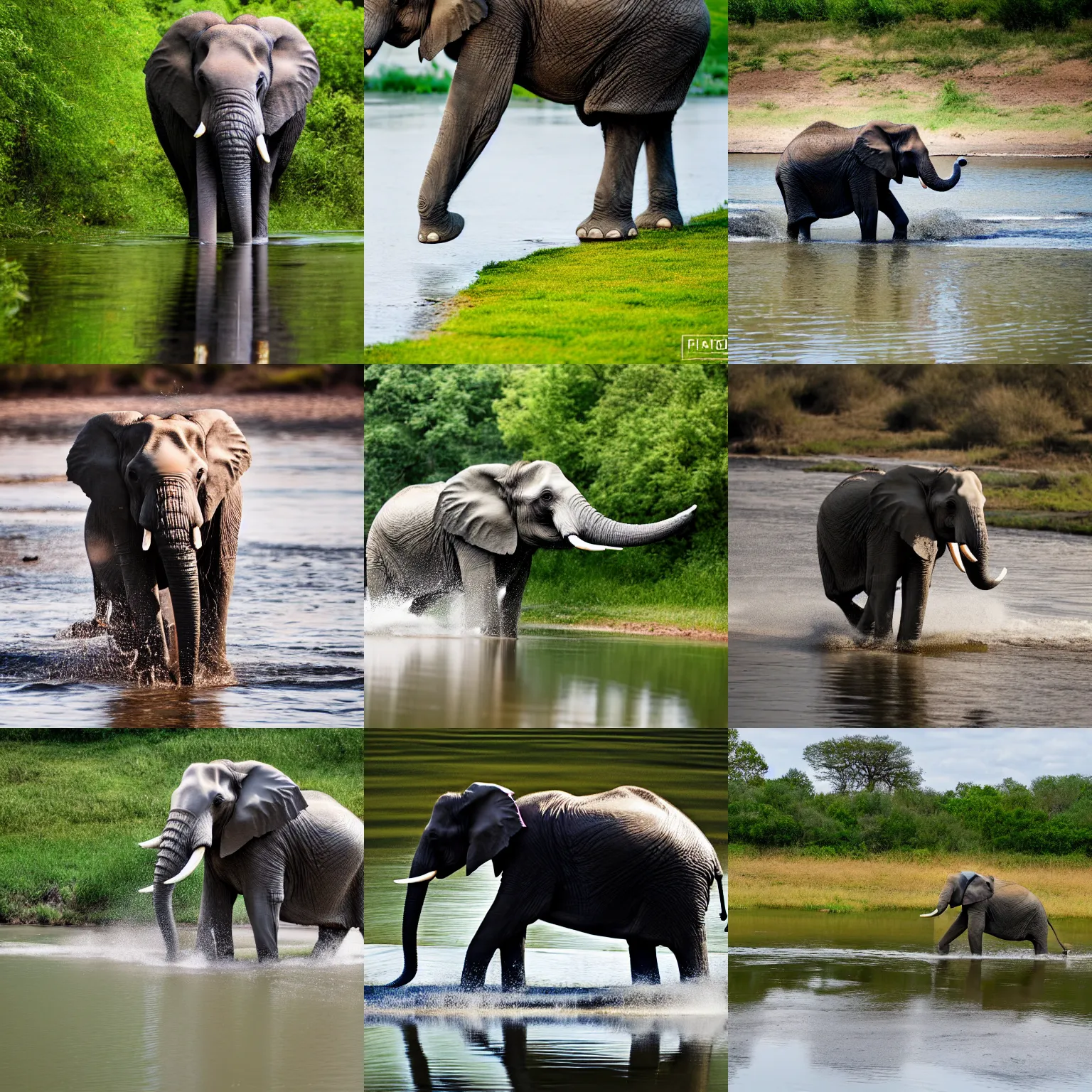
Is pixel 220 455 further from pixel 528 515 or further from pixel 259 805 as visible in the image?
pixel 259 805

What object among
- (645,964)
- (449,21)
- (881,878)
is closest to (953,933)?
(881,878)

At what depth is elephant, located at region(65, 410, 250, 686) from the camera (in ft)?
25.2

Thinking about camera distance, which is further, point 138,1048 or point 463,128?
point 463,128

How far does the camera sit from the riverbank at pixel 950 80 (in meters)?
8.51

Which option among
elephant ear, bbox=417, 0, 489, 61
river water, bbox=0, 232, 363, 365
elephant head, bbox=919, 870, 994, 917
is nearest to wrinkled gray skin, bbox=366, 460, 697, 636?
river water, bbox=0, 232, 363, 365

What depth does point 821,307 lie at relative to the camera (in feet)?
27.0

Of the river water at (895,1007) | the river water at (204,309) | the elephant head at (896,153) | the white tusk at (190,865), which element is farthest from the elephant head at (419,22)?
the river water at (895,1007)

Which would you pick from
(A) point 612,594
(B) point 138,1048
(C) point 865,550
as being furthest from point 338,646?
(C) point 865,550

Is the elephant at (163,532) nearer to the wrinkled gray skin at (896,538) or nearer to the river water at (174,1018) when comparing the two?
the river water at (174,1018)

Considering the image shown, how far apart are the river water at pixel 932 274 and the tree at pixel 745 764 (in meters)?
1.75

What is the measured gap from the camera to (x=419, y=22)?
8.05 meters

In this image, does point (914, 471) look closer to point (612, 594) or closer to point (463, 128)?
point (612, 594)

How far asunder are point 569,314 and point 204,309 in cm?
159

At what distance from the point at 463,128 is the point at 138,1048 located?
4.12 m
